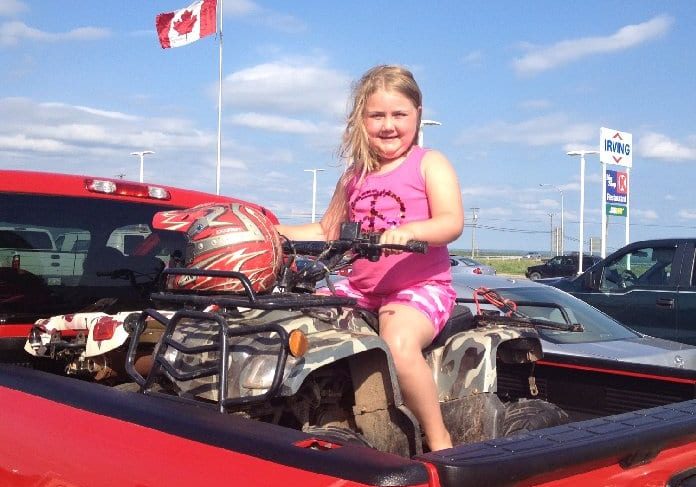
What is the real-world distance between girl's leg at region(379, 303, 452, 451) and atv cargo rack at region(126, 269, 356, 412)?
0.65 feet

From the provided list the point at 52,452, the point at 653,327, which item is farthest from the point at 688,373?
the point at 653,327

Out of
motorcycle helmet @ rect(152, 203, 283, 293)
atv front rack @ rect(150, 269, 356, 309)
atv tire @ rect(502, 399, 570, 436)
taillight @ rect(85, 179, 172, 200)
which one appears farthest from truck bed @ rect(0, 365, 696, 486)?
taillight @ rect(85, 179, 172, 200)

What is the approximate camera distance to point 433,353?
3305 millimetres

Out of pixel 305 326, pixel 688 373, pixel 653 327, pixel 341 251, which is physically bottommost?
pixel 653 327

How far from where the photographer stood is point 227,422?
2.16 m

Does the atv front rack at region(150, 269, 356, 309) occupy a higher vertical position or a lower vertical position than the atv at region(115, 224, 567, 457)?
higher

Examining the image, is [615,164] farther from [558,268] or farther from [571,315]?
[571,315]

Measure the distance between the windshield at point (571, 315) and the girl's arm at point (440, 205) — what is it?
4487mm

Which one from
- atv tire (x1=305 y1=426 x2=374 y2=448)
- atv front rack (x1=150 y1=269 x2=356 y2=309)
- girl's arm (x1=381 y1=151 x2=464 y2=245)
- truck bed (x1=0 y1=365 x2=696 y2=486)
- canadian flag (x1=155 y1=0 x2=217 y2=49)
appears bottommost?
atv tire (x1=305 y1=426 x2=374 y2=448)

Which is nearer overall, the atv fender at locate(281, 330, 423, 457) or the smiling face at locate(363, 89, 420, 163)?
the atv fender at locate(281, 330, 423, 457)

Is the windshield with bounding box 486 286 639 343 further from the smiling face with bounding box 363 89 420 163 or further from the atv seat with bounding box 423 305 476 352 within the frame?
the smiling face with bounding box 363 89 420 163

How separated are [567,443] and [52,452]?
1.39 meters

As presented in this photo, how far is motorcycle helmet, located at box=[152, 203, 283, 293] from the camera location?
285cm

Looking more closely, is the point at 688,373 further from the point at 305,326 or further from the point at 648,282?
the point at 648,282
